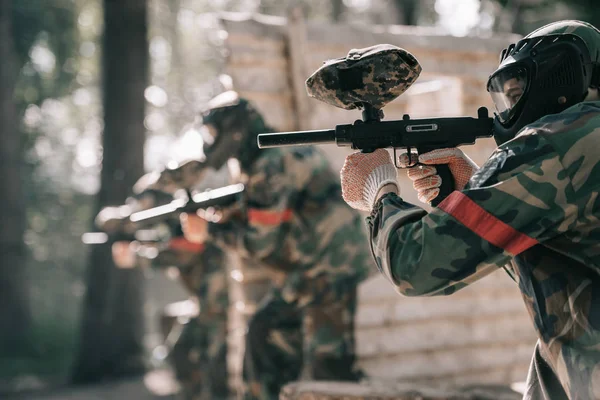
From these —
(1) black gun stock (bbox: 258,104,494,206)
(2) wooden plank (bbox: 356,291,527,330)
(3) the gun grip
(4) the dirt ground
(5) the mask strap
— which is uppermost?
(5) the mask strap

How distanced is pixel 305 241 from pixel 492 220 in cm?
350

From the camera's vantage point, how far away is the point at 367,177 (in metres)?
2.29

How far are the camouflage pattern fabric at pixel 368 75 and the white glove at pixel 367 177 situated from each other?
0.17 meters

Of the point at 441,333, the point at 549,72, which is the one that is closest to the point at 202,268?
the point at 441,333

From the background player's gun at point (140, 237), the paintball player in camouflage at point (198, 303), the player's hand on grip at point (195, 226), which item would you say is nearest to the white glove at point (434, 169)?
the player's hand on grip at point (195, 226)

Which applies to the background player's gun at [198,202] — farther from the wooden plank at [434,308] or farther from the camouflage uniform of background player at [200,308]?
the wooden plank at [434,308]

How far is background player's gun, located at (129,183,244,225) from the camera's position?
580 centimetres

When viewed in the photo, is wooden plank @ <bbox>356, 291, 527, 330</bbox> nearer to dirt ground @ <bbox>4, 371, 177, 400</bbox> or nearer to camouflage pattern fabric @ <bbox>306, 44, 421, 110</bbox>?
dirt ground @ <bbox>4, 371, 177, 400</bbox>

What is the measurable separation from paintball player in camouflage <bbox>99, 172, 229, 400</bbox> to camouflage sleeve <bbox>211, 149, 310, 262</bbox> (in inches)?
79.5

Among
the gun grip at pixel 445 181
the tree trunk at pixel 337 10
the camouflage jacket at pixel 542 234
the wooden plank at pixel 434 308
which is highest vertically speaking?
the tree trunk at pixel 337 10

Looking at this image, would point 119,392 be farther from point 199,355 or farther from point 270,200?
point 270,200

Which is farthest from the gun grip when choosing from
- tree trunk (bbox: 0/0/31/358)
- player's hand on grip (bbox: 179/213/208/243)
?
tree trunk (bbox: 0/0/31/358)

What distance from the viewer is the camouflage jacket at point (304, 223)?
5.32m

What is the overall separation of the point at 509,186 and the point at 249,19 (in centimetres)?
502
